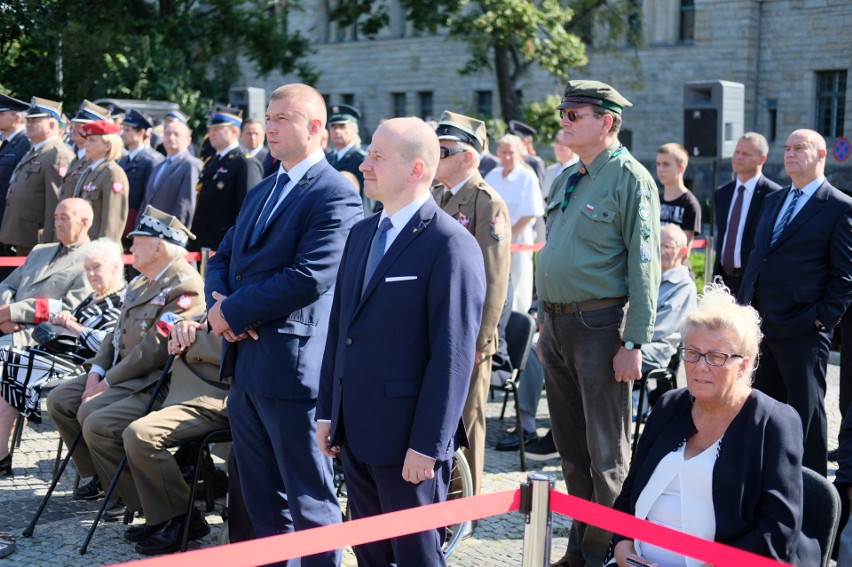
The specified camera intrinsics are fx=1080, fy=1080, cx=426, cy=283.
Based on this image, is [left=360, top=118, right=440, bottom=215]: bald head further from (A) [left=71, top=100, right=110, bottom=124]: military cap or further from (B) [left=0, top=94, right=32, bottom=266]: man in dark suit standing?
(B) [left=0, top=94, right=32, bottom=266]: man in dark suit standing

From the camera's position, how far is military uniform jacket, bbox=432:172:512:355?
202 inches

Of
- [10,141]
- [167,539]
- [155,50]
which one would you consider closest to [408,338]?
[167,539]

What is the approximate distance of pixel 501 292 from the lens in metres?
5.17

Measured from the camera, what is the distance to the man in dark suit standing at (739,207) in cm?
755

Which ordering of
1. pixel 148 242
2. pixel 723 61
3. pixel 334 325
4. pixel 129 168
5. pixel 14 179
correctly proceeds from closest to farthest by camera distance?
1. pixel 334 325
2. pixel 148 242
3. pixel 14 179
4. pixel 129 168
5. pixel 723 61

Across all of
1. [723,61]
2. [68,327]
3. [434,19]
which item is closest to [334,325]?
[68,327]

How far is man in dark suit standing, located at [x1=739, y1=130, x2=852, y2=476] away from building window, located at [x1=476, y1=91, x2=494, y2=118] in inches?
1297

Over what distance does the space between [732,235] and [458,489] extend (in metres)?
3.57

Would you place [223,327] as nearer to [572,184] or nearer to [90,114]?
[572,184]

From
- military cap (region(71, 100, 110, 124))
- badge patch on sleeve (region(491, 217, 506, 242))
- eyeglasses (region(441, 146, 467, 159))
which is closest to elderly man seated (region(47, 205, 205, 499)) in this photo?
eyeglasses (region(441, 146, 467, 159))

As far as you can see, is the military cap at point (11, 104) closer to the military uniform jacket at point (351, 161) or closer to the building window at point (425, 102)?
the military uniform jacket at point (351, 161)

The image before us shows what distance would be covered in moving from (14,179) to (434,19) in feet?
67.3

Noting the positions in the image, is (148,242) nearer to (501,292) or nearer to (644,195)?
(501,292)

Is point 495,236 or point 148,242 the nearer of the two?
point 495,236
